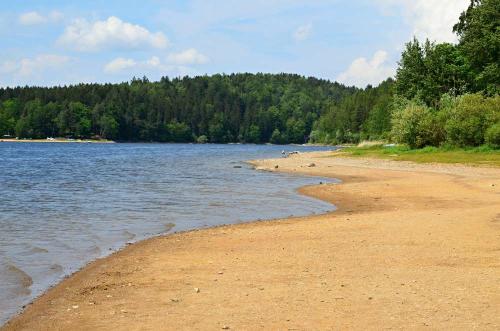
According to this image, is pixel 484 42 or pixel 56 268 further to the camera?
pixel 484 42

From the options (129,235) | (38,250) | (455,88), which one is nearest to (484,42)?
(455,88)

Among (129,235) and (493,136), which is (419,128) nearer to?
(493,136)

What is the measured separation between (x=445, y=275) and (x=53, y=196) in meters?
25.7

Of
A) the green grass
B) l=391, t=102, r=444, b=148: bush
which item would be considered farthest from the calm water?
l=391, t=102, r=444, b=148: bush

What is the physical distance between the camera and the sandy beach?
9.43 meters

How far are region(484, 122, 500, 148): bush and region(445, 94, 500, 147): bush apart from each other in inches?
78.9

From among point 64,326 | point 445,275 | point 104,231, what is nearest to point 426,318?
point 445,275

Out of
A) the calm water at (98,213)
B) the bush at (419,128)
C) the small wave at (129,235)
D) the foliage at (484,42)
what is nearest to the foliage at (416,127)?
the bush at (419,128)

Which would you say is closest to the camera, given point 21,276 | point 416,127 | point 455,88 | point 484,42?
point 21,276

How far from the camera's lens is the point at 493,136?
5562 cm

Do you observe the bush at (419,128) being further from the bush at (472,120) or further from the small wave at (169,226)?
the small wave at (169,226)

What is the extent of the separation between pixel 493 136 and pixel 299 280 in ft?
160

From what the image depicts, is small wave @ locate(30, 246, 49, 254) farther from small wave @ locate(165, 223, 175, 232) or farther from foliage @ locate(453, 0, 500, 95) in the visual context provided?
foliage @ locate(453, 0, 500, 95)

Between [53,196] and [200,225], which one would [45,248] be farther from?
[53,196]
